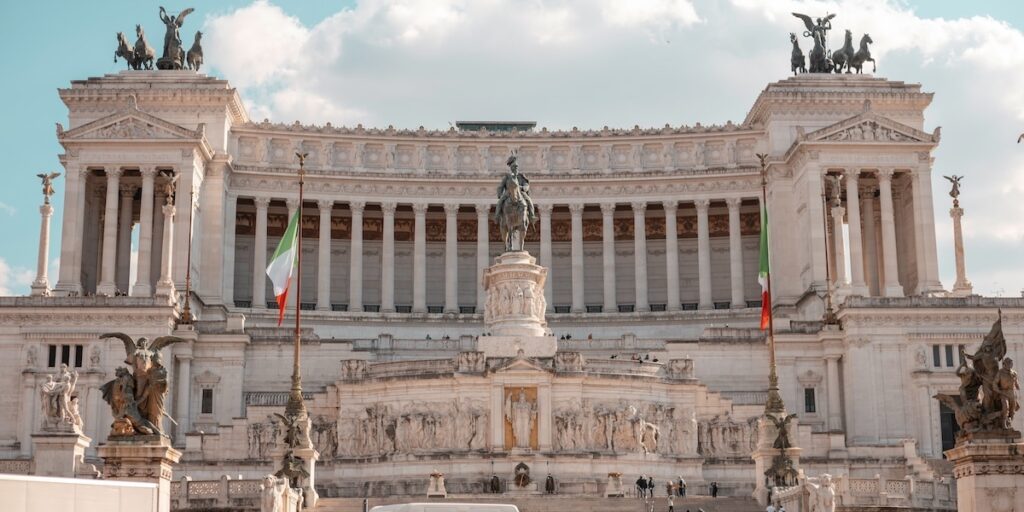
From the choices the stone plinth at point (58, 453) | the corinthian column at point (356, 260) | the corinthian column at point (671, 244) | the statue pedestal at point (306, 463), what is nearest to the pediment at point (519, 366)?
the statue pedestal at point (306, 463)

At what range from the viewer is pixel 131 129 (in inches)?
Answer: 3588

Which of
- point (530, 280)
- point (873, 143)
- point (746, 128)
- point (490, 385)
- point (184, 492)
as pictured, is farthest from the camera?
point (746, 128)

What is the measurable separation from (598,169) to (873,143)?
19620mm

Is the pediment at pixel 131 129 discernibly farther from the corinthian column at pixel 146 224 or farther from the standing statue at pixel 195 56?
the standing statue at pixel 195 56

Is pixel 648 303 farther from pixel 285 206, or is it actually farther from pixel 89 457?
pixel 89 457

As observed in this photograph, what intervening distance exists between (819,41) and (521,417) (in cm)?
4787

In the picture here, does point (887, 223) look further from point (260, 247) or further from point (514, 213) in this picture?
point (260, 247)

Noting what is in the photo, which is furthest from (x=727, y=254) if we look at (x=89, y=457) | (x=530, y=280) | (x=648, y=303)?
(x=89, y=457)

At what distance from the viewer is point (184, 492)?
172 ft

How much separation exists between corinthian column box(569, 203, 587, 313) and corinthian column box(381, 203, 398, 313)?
12.3 m

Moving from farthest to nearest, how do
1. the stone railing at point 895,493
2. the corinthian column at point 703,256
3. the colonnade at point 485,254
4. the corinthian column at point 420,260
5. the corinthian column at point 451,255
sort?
the corinthian column at point 451,255
the corinthian column at point 420,260
the colonnade at point 485,254
the corinthian column at point 703,256
the stone railing at point 895,493

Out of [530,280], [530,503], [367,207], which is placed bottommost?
[530,503]

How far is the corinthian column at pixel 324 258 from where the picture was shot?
97.0 meters

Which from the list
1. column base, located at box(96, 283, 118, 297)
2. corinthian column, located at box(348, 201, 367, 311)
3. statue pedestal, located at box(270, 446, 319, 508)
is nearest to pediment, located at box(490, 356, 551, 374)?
statue pedestal, located at box(270, 446, 319, 508)
